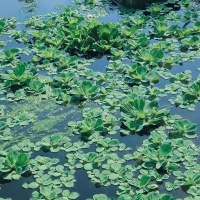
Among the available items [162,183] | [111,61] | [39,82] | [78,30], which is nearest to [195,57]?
[111,61]

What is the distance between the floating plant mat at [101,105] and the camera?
3547mm

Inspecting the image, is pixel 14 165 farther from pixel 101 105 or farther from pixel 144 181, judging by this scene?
pixel 101 105

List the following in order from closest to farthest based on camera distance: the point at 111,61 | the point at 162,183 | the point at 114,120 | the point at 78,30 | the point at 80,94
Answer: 1. the point at 162,183
2. the point at 114,120
3. the point at 80,94
4. the point at 111,61
5. the point at 78,30

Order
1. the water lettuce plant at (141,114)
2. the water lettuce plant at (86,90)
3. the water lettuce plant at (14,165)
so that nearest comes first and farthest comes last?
the water lettuce plant at (14,165) < the water lettuce plant at (141,114) < the water lettuce plant at (86,90)

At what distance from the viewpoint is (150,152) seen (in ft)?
12.1

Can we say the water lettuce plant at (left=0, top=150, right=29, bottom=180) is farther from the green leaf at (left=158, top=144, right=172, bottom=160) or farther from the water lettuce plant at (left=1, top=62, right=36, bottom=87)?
the water lettuce plant at (left=1, top=62, right=36, bottom=87)

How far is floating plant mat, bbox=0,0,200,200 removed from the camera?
11.6 ft

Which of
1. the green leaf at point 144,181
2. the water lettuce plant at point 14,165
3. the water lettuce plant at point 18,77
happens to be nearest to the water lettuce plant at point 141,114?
the green leaf at point 144,181

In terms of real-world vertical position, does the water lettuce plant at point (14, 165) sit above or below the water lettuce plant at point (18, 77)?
below

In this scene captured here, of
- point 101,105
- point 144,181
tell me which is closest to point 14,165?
point 144,181

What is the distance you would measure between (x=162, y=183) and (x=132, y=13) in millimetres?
3770

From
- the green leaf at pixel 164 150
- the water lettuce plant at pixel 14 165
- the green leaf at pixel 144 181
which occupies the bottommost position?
the water lettuce plant at pixel 14 165

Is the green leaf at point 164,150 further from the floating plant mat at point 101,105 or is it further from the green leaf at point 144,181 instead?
the green leaf at point 144,181

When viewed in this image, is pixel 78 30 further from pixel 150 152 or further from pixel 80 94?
pixel 150 152
